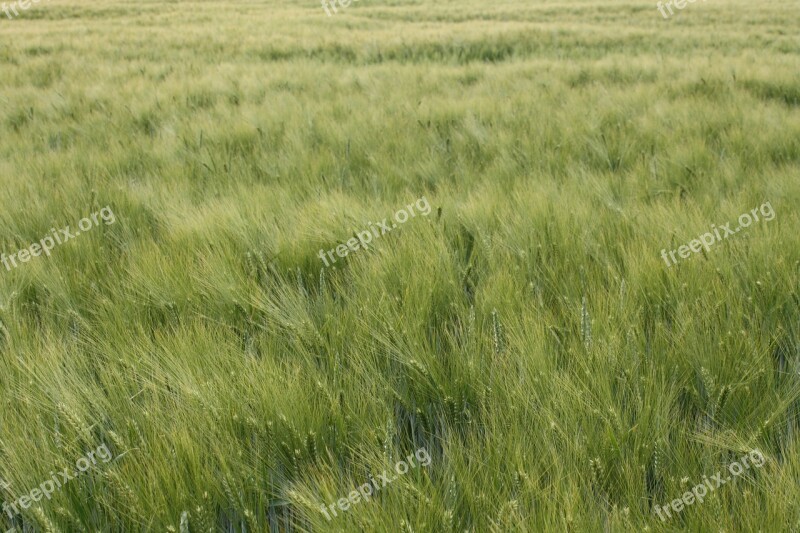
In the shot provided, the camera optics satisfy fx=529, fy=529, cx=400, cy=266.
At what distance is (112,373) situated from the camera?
1.12 metres

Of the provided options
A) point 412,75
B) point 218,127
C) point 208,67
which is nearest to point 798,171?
point 218,127

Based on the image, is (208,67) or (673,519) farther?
(208,67)

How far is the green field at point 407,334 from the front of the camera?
0.89 m

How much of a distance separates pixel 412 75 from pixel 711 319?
4.91 metres

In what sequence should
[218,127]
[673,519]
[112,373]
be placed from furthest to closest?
[218,127] < [112,373] < [673,519]

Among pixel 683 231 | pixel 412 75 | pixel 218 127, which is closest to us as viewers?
pixel 683 231

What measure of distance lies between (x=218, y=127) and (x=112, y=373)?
2.72m

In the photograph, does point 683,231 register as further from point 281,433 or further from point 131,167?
point 131,167

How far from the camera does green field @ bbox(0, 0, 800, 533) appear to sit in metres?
0.89

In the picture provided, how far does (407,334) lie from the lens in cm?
120

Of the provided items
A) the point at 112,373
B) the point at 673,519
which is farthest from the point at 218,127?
the point at 673,519

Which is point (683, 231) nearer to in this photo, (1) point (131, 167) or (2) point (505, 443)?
(2) point (505, 443)

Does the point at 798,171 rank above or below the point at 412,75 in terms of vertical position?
below

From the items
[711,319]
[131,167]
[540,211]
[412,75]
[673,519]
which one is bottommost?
[673,519]
